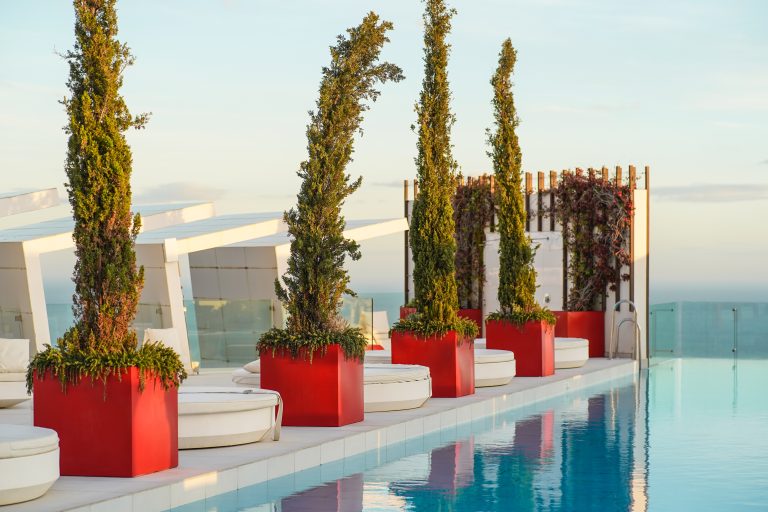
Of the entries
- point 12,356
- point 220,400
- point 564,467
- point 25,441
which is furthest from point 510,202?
point 25,441

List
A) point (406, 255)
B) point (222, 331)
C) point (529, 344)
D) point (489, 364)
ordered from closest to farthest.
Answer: point (489, 364)
point (529, 344)
point (222, 331)
point (406, 255)

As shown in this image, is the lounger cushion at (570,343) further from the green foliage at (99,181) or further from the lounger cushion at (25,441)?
the lounger cushion at (25,441)

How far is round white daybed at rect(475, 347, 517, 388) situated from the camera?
1638cm

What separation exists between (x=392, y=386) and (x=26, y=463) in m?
6.05

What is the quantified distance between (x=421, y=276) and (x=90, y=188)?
22.1 ft

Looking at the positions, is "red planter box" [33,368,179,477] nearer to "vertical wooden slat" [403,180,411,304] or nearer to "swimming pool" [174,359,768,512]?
"swimming pool" [174,359,768,512]

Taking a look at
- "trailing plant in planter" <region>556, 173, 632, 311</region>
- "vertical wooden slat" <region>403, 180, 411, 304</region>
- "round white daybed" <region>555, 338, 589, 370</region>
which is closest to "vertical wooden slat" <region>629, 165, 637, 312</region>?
"trailing plant in planter" <region>556, 173, 632, 311</region>

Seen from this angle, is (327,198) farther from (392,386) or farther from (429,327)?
(429,327)

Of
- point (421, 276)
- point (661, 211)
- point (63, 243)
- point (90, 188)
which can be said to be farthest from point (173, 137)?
point (90, 188)

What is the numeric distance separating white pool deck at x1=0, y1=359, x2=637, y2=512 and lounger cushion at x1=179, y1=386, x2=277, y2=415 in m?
0.35

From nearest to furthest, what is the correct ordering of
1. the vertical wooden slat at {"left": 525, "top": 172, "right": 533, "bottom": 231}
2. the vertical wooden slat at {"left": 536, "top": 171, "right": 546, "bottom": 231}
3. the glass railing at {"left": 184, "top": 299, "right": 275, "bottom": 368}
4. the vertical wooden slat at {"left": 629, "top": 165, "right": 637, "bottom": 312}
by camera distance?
the glass railing at {"left": 184, "top": 299, "right": 275, "bottom": 368} → the vertical wooden slat at {"left": 629, "top": 165, "right": 637, "bottom": 312} → the vertical wooden slat at {"left": 536, "top": 171, "right": 546, "bottom": 231} → the vertical wooden slat at {"left": 525, "top": 172, "right": 533, "bottom": 231}

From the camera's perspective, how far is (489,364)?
1650 centimetres

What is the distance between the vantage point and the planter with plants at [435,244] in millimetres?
15047

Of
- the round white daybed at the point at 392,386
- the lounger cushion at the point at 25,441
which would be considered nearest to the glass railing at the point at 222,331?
the round white daybed at the point at 392,386
